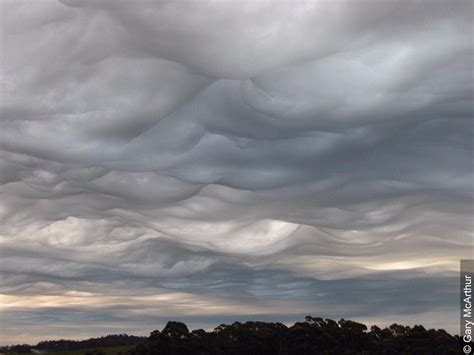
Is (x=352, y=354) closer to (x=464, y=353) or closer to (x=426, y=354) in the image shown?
(x=426, y=354)

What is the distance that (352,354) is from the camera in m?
198

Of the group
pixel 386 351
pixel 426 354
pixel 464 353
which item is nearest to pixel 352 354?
pixel 386 351

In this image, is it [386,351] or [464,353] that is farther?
[386,351]

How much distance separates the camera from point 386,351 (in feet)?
644

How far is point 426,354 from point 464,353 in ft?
59.9

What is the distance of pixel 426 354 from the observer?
19038cm

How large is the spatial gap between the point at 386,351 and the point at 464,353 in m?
28.5

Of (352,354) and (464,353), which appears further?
(352,354)

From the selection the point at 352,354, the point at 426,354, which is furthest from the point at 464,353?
the point at 352,354

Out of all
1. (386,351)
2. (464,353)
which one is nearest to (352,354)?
(386,351)

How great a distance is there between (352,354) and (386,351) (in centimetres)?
1074

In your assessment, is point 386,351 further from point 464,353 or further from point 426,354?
point 464,353

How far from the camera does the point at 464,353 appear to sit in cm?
17375

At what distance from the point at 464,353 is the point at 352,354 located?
3715 cm
